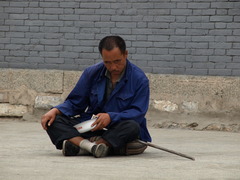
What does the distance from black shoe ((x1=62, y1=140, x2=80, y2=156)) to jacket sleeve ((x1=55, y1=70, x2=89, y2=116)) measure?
29 centimetres

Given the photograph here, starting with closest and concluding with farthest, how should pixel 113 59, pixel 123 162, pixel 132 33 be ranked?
1. pixel 123 162
2. pixel 113 59
3. pixel 132 33

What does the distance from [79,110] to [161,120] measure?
115 inches

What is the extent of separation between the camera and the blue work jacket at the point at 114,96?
209 inches

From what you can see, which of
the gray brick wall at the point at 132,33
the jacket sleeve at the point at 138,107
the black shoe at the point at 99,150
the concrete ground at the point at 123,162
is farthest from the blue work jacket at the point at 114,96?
the gray brick wall at the point at 132,33

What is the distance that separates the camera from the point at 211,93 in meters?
8.06

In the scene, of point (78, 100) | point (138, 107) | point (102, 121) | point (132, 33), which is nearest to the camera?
point (102, 121)

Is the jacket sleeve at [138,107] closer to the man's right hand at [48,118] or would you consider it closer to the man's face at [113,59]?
the man's face at [113,59]

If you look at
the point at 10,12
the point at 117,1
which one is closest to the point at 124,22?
the point at 117,1

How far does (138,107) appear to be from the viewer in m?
5.28

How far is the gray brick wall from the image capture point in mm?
8047

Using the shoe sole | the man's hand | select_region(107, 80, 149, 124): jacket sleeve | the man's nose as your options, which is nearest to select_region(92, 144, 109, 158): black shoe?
the shoe sole

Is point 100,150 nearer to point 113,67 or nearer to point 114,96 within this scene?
point 114,96

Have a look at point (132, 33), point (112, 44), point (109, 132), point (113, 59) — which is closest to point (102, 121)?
point (109, 132)

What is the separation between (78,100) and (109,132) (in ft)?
1.48
